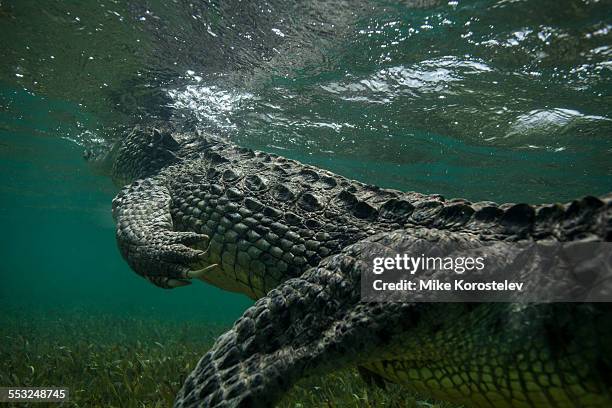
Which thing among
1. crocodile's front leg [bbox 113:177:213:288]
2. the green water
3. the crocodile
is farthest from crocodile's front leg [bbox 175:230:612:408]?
the green water

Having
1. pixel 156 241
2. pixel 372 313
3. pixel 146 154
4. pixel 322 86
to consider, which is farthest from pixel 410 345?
pixel 322 86

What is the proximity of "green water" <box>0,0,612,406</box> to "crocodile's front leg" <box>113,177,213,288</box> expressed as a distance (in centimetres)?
151

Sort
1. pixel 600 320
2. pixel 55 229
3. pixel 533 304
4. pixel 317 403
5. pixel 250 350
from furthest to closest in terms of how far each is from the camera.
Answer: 1. pixel 55 229
2. pixel 317 403
3. pixel 250 350
4. pixel 533 304
5. pixel 600 320

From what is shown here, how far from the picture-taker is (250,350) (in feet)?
7.37

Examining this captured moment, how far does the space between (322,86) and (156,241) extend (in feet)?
22.7

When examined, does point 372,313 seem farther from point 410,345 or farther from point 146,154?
point 146,154

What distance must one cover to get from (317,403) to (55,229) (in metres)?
51.8

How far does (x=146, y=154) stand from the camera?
5.91 metres

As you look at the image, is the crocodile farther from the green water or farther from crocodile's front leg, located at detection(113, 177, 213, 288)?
the green water

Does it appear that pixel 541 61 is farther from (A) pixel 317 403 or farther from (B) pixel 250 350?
(B) pixel 250 350

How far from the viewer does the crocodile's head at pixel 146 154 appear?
5.57 metres

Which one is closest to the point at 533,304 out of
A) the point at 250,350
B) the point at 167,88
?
the point at 250,350

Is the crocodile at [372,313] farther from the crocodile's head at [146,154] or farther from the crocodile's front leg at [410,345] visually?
the crocodile's head at [146,154]

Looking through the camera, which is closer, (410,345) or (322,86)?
(410,345)
